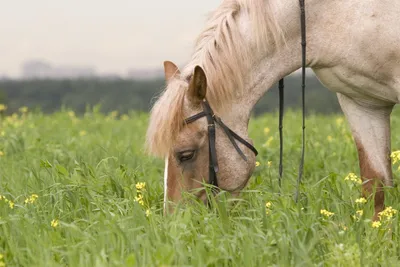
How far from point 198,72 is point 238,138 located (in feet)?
1.67

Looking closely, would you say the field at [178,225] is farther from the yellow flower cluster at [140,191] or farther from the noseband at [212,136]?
the noseband at [212,136]

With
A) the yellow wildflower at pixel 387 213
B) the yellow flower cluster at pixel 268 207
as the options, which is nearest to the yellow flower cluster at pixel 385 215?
the yellow wildflower at pixel 387 213

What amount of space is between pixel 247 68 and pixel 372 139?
1.08 metres

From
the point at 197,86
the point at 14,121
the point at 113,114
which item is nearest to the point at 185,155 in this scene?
the point at 197,86

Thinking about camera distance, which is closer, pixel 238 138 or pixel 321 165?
pixel 238 138

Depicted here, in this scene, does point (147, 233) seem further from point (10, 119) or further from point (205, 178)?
point (10, 119)

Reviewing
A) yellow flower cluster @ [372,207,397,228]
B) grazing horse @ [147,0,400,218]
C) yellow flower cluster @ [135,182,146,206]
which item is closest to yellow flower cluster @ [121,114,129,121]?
yellow flower cluster @ [135,182,146,206]

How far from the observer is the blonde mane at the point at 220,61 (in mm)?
Result: 3791

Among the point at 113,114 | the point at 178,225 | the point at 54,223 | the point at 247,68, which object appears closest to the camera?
the point at 178,225

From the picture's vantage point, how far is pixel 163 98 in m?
3.82

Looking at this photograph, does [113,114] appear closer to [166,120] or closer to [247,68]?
[247,68]

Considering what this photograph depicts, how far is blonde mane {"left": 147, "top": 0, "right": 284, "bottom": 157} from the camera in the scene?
12.4 ft

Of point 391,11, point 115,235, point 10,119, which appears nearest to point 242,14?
point 391,11

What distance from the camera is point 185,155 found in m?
3.85
